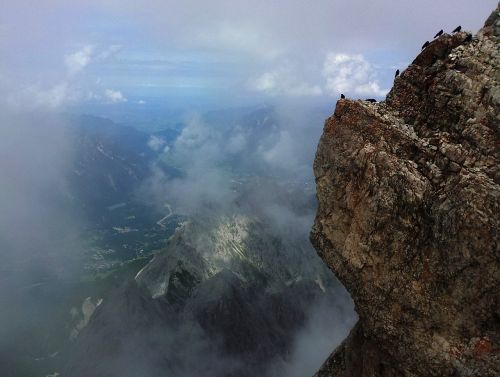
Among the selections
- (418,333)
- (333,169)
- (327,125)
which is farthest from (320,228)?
(418,333)

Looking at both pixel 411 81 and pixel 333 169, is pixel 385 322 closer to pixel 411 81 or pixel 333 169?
pixel 333 169

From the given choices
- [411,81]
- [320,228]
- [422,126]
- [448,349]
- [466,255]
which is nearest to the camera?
[466,255]

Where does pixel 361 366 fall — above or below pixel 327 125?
below

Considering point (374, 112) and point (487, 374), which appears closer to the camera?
point (487, 374)

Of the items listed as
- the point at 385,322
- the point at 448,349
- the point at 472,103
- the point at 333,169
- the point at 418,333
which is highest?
the point at 333,169

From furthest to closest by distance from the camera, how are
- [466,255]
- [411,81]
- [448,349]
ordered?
[411,81] → [448,349] → [466,255]

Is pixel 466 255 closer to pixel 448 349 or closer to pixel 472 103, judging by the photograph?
pixel 448 349
